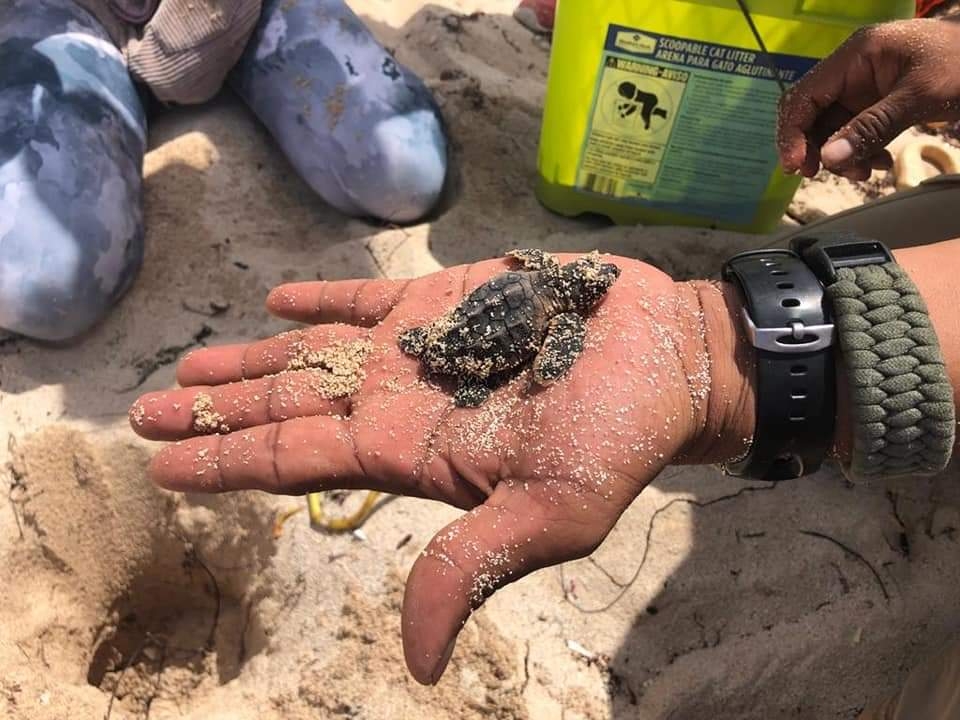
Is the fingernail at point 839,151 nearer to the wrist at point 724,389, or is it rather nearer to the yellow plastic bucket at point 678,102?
the wrist at point 724,389

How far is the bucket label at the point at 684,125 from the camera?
2.00 metres

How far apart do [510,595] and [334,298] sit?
0.83 m

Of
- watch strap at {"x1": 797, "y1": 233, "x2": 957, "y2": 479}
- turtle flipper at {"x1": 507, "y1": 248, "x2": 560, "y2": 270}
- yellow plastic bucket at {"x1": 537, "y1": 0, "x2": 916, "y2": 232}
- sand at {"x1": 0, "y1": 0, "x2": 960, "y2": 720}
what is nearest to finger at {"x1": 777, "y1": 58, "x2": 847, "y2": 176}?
yellow plastic bucket at {"x1": 537, "y1": 0, "x2": 916, "y2": 232}

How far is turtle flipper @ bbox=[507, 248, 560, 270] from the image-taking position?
Result: 5.24 feet

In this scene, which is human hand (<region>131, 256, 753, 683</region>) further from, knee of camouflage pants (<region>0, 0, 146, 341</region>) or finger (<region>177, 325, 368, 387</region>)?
knee of camouflage pants (<region>0, 0, 146, 341</region>)

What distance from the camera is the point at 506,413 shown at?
4.37 ft

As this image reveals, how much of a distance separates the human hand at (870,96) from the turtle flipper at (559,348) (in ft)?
2.19

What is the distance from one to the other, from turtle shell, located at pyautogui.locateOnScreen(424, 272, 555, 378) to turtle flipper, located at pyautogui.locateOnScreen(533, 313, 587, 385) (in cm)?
4

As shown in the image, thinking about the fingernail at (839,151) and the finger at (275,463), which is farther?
the fingernail at (839,151)

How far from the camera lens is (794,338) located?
1249 millimetres

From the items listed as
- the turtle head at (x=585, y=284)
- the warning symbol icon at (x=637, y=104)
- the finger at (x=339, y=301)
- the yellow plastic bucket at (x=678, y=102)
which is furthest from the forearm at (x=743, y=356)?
the warning symbol icon at (x=637, y=104)

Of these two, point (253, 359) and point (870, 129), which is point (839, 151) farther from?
point (253, 359)

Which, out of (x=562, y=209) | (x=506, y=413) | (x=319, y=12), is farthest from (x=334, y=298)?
(x=319, y=12)

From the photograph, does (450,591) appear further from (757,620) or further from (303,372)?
(757,620)
